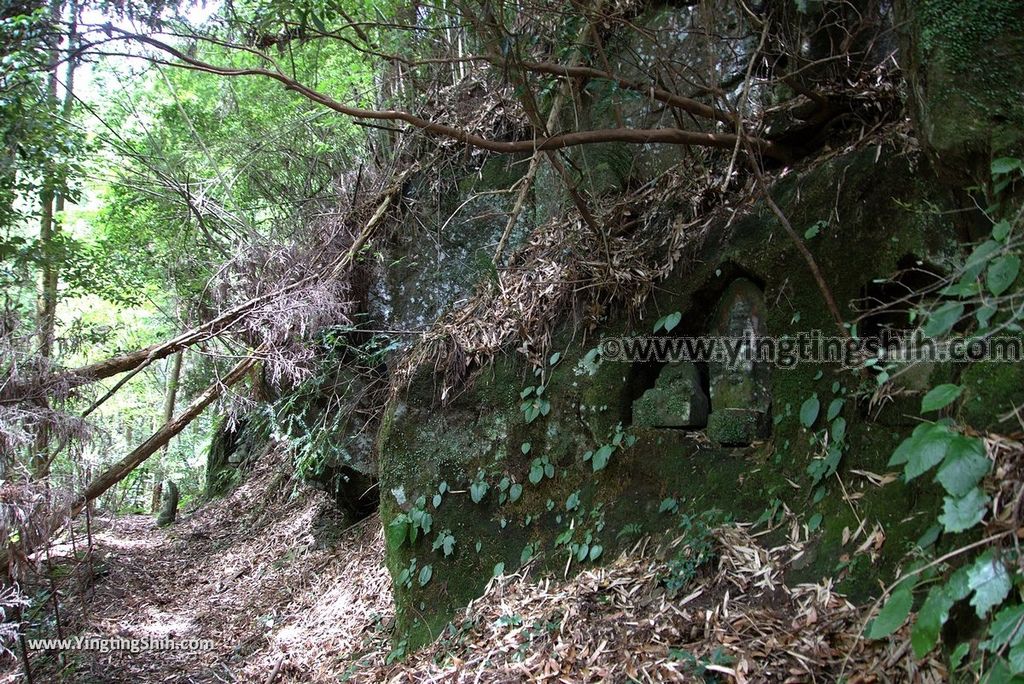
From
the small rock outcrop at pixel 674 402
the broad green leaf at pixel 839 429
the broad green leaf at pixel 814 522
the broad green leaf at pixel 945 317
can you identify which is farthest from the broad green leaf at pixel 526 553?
the broad green leaf at pixel 945 317

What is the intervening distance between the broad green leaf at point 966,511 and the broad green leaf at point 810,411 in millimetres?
1329

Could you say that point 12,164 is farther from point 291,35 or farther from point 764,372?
point 764,372

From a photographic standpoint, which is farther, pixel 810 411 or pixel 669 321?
pixel 669 321

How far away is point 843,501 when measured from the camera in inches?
121

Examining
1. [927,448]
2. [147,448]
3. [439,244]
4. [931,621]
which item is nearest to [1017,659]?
[931,621]

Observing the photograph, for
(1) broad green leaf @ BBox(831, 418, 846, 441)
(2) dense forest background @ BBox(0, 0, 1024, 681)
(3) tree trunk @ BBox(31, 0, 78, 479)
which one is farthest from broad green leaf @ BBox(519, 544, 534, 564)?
(3) tree trunk @ BBox(31, 0, 78, 479)

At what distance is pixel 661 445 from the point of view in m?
3.94

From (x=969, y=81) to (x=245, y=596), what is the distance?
7.22 m

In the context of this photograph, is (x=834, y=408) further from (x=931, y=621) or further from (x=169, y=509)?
(x=169, y=509)

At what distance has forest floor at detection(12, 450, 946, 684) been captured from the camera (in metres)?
2.77

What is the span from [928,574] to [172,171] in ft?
30.1

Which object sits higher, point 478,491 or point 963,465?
point 963,465

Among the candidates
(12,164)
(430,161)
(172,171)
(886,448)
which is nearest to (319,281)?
(430,161)

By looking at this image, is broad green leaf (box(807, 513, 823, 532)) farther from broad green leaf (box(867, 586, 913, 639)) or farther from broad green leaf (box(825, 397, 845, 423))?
broad green leaf (box(867, 586, 913, 639))
